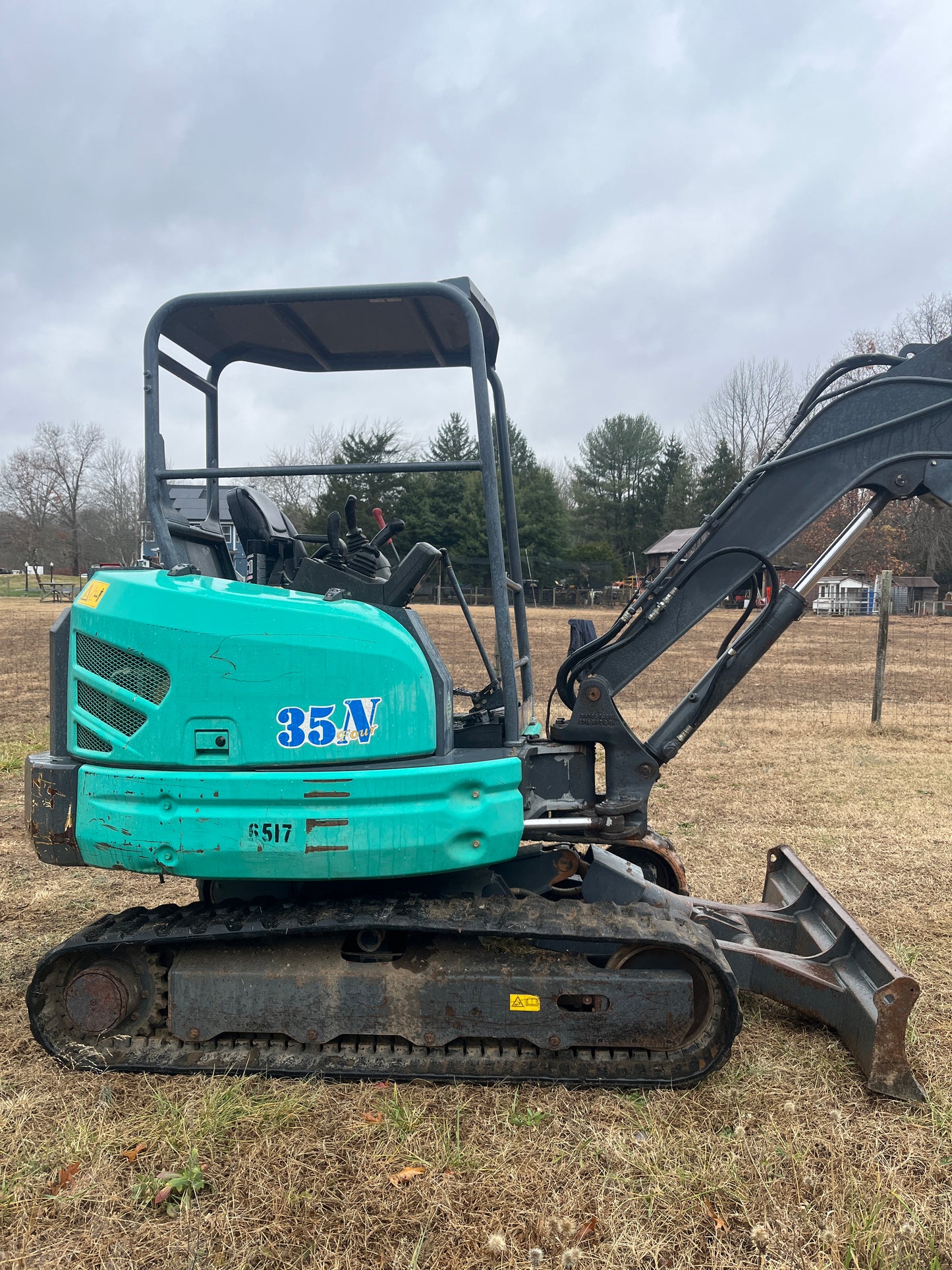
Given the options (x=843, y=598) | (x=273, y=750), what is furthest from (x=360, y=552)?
(x=843, y=598)

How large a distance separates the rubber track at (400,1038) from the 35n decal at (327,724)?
2.31 ft

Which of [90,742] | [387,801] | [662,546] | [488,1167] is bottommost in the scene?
[488,1167]

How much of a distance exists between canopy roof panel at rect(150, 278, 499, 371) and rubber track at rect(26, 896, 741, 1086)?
2367 millimetres

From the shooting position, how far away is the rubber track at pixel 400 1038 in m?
3.13

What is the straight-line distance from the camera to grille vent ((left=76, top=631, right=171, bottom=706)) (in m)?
3.08

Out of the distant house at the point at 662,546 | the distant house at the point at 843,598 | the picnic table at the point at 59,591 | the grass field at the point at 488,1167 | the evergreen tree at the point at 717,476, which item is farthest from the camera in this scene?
the evergreen tree at the point at 717,476

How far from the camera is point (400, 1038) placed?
3307 millimetres

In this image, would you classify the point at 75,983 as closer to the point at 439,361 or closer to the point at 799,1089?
the point at 799,1089

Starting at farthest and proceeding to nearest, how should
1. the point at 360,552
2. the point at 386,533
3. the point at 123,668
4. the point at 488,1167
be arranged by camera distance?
the point at 386,533 → the point at 360,552 → the point at 123,668 → the point at 488,1167

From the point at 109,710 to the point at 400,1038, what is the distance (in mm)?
1714

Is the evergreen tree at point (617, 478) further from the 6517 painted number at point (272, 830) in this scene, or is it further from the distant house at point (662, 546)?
the 6517 painted number at point (272, 830)

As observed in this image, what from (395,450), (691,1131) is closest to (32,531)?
(395,450)

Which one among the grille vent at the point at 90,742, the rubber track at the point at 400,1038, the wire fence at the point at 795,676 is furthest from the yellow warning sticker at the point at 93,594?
the wire fence at the point at 795,676

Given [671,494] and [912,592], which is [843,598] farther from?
[671,494]
